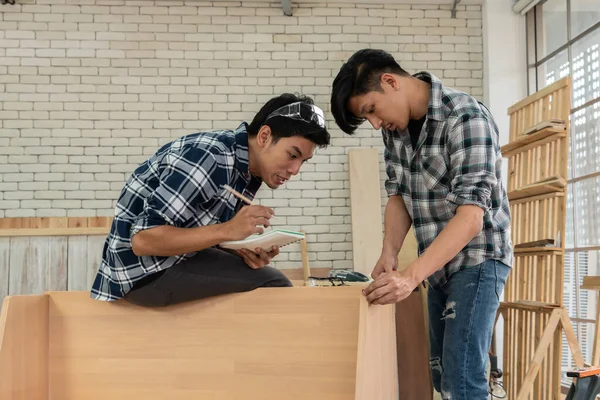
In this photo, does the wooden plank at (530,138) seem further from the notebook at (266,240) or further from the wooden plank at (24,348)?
the wooden plank at (24,348)

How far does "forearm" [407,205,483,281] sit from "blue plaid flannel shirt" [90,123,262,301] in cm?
69

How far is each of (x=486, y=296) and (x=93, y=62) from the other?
17.0 ft

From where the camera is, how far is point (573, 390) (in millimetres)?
2668

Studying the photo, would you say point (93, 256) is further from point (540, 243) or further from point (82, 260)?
point (540, 243)

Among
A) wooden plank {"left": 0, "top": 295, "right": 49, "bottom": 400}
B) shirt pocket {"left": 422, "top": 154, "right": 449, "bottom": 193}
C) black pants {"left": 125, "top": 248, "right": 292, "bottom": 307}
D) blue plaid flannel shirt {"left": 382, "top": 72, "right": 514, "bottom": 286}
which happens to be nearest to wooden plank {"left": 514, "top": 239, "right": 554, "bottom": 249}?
blue plaid flannel shirt {"left": 382, "top": 72, "right": 514, "bottom": 286}

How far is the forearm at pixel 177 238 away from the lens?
2096mm

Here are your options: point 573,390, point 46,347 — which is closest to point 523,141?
point 573,390

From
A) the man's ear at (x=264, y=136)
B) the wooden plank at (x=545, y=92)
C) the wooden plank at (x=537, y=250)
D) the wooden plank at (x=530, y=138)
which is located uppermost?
the wooden plank at (x=545, y=92)

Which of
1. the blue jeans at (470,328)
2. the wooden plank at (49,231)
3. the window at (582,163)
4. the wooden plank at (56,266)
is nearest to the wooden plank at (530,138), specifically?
the window at (582,163)

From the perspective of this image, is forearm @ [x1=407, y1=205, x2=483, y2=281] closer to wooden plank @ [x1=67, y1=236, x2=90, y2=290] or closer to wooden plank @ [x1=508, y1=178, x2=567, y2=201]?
wooden plank @ [x1=508, y1=178, x2=567, y2=201]

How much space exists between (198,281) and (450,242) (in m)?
0.82

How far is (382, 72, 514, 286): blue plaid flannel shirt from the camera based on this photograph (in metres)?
2.16

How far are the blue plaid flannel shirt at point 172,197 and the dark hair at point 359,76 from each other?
351mm

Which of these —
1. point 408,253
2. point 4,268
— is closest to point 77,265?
point 4,268
